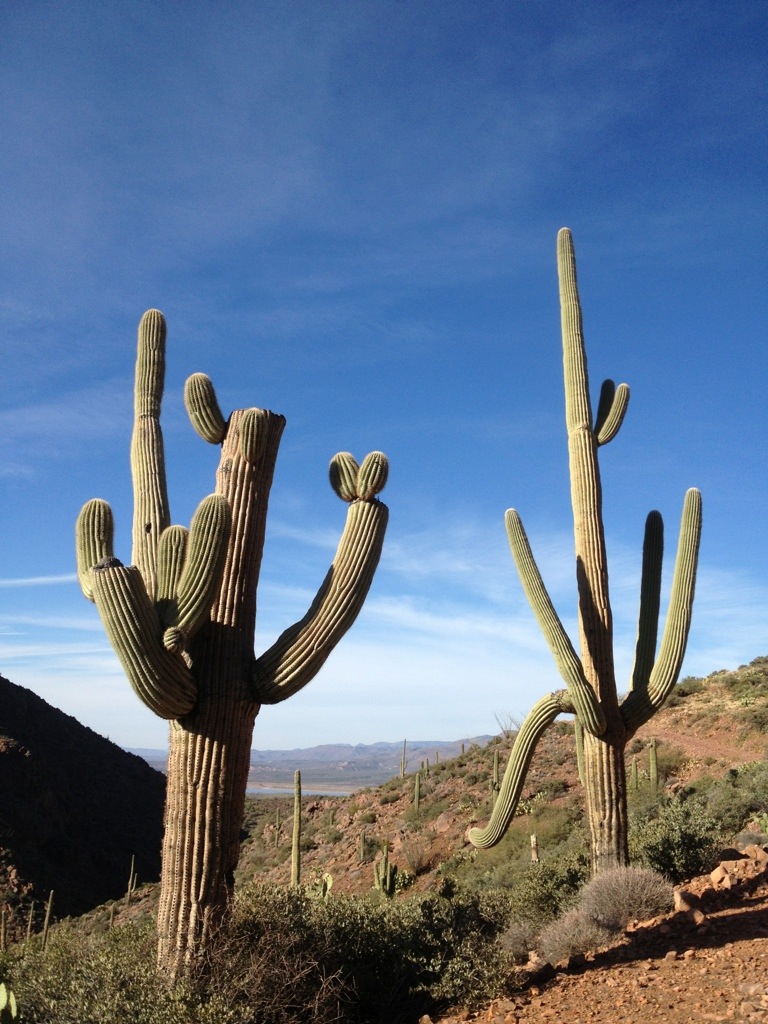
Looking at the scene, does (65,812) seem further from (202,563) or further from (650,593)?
(202,563)

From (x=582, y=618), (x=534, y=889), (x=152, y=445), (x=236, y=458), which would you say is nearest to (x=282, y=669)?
(x=236, y=458)

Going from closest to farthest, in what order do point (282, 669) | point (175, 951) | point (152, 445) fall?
point (175, 951)
point (282, 669)
point (152, 445)

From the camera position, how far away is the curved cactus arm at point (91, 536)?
7281 millimetres

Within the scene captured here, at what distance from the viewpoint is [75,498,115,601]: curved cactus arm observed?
7.28 meters

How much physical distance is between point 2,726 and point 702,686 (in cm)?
2876

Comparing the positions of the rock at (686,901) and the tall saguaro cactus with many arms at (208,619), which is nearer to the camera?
the tall saguaro cactus with many arms at (208,619)

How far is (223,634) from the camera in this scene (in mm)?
6922

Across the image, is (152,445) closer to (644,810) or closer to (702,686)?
(644,810)

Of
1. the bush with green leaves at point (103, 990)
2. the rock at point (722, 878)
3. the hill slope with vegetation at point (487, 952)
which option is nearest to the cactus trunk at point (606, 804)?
the hill slope with vegetation at point (487, 952)

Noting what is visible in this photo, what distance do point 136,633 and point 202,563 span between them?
752 mm

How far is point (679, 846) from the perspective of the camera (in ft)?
34.0

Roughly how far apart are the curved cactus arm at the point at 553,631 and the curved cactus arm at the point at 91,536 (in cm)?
490

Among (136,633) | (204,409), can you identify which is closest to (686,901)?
(136,633)

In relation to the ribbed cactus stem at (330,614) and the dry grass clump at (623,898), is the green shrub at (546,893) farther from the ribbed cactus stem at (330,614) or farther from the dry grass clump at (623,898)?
the ribbed cactus stem at (330,614)
